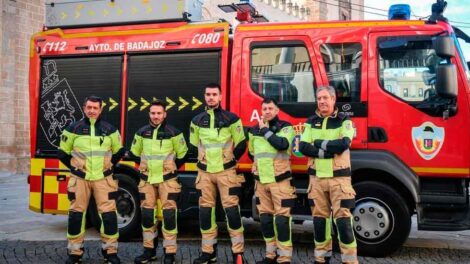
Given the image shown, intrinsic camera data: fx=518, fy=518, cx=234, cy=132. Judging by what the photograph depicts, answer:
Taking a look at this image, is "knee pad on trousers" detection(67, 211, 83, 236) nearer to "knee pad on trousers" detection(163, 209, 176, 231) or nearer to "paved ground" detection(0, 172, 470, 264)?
"paved ground" detection(0, 172, 470, 264)

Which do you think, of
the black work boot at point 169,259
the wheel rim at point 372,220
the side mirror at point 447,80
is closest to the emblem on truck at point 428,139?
the side mirror at point 447,80

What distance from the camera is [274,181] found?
4.84 metres

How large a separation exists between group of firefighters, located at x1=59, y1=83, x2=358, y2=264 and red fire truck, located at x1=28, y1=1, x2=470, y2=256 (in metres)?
0.64

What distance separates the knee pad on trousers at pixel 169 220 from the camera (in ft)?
16.5

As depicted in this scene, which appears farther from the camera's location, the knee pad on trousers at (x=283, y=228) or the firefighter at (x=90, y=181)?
the firefighter at (x=90, y=181)

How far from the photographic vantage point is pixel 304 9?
96.8 ft

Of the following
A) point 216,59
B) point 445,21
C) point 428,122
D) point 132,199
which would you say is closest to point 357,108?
point 428,122

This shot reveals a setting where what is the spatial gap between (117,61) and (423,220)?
3939 mm

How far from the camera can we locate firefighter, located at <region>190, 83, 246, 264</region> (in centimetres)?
498

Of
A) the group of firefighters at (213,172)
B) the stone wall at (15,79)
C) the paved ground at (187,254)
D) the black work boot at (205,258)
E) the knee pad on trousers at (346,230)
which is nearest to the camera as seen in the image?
the knee pad on trousers at (346,230)

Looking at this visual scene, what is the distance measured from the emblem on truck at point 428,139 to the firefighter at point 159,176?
2373mm

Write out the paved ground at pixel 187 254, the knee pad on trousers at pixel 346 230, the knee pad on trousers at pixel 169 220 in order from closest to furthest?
the knee pad on trousers at pixel 346 230
the knee pad on trousers at pixel 169 220
the paved ground at pixel 187 254

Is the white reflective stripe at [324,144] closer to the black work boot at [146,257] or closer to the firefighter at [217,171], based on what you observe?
the firefighter at [217,171]

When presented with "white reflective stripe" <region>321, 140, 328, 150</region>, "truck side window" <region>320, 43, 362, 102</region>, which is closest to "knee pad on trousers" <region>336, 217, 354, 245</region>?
"white reflective stripe" <region>321, 140, 328, 150</region>
